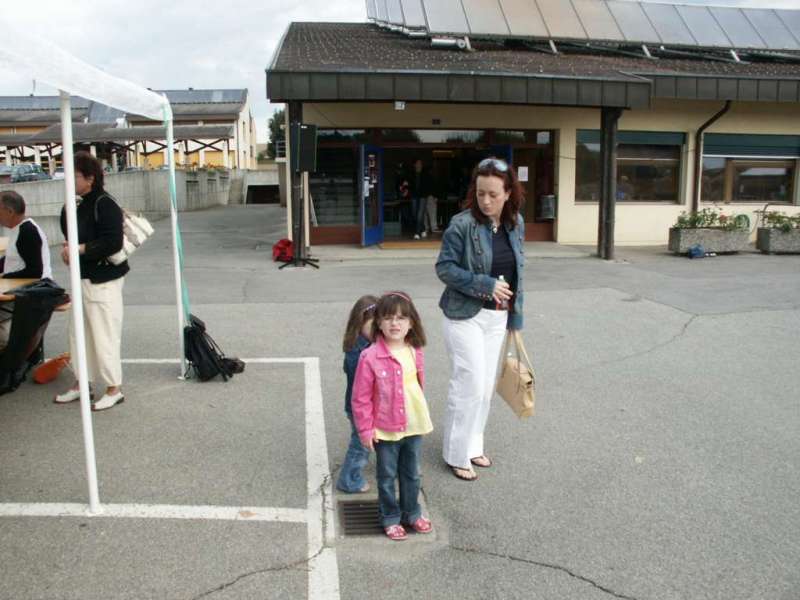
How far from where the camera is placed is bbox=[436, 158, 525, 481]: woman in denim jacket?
3982 millimetres

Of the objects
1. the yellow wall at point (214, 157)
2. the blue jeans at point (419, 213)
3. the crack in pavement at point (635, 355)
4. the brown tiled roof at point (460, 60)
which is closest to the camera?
the crack in pavement at point (635, 355)

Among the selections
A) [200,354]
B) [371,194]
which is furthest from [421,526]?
[371,194]

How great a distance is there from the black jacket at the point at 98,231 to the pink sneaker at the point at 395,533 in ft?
9.47

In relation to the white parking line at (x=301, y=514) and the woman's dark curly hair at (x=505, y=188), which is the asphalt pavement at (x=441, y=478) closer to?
the white parking line at (x=301, y=514)

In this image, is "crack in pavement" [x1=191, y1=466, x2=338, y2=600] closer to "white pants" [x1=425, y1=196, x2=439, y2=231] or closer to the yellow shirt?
the yellow shirt

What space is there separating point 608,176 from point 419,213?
15.3 feet

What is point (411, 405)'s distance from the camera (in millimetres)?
3543

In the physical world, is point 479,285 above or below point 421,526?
above

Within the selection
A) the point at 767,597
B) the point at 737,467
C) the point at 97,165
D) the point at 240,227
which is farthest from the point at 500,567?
the point at 240,227

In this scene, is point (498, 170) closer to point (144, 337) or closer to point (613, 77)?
point (144, 337)

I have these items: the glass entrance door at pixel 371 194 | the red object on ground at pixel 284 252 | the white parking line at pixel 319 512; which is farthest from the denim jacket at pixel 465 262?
the glass entrance door at pixel 371 194

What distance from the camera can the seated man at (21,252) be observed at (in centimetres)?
580

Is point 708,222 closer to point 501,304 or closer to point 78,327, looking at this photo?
point 501,304

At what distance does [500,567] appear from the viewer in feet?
11.1
